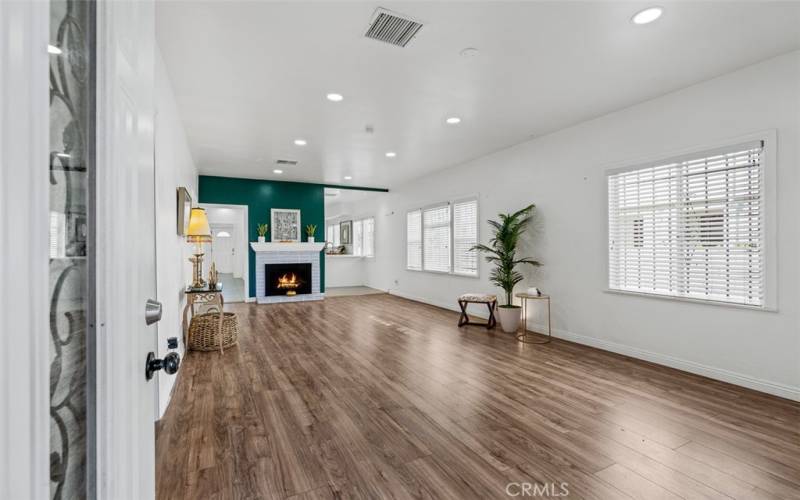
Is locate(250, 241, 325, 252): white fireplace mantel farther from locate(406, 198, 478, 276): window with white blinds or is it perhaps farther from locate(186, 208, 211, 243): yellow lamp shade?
locate(186, 208, 211, 243): yellow lamp shade

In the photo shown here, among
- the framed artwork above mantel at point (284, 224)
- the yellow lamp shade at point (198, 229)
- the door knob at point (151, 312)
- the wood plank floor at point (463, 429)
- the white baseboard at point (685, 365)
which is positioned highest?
the framed artwork above mantel at point (284, 224)

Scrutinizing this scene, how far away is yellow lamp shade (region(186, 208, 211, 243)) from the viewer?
388cm

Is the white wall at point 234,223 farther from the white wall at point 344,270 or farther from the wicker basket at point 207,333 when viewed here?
the wicker basket at point 207,333

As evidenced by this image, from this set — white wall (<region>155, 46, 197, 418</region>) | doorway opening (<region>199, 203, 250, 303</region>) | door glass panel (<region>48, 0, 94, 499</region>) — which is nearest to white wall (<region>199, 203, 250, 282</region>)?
→ doorway opening (<region>199, 203, 250, 303</region>)

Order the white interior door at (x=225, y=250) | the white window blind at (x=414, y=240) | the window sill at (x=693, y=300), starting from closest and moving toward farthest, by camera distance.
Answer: the window sill at (x=693, y=300), the white window blind at (x=414, y=240), the white interior door at (x=225, y=250)

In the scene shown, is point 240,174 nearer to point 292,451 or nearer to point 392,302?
point 392,302

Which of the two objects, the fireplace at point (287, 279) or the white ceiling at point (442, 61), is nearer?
the white ceiling at point (442, 61)

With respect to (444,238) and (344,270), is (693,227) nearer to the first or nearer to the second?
(444,238)

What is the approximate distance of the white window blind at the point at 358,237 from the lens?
1072cm

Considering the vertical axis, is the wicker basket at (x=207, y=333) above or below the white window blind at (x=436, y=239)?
below

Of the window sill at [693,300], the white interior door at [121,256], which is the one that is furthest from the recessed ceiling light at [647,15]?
the white interior door at [121,256]

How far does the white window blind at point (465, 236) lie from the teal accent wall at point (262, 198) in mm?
3206
